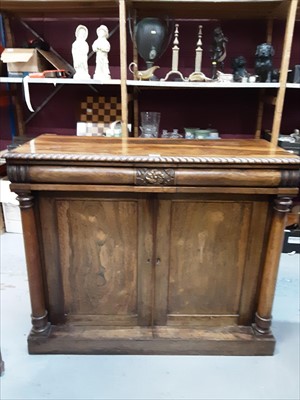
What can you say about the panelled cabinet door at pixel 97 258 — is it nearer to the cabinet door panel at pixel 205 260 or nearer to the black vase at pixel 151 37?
the cabinet door panel at pixel 205 260

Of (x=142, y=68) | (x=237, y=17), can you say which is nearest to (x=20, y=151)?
(x=142, y=68)

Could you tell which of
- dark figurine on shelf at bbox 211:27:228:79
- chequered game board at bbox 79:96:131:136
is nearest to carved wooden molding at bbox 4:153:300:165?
dark figurine on shelf at bbox 211:27:228:79

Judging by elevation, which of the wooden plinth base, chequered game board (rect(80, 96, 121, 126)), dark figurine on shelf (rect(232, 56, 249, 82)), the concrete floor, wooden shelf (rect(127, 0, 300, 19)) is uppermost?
wooden shelf (rect(127, 0, 300, 19))

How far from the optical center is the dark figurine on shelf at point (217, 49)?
1849 millimetres

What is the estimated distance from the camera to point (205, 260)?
130cm

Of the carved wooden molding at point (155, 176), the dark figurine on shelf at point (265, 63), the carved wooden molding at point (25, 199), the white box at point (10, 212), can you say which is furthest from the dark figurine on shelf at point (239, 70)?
the white box at point (10, 212)

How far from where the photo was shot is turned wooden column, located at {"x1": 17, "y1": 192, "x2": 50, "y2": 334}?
1.18 metres

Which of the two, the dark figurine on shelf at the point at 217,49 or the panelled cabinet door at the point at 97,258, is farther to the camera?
the dark figurine on shelf at the point at 217,49

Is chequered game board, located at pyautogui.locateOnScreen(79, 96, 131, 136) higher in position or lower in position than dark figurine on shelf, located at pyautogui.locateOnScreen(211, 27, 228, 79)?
lower

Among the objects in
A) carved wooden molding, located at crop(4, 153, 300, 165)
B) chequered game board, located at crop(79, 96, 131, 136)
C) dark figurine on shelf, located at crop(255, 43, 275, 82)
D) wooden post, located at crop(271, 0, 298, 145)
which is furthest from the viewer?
chequered game board, located at crop(79, 96, 131, 136)

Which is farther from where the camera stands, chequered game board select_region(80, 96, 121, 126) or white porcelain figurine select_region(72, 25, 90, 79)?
chequered game board select_region(80, 96, 121, 126)

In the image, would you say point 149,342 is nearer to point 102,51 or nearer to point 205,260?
point 205,260

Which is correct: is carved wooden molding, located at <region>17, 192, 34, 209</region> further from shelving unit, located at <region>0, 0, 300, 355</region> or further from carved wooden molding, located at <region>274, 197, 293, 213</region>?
carved wooden molding, located at <region>274, 197, 293, 213</region>

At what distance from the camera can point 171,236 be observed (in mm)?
1258
